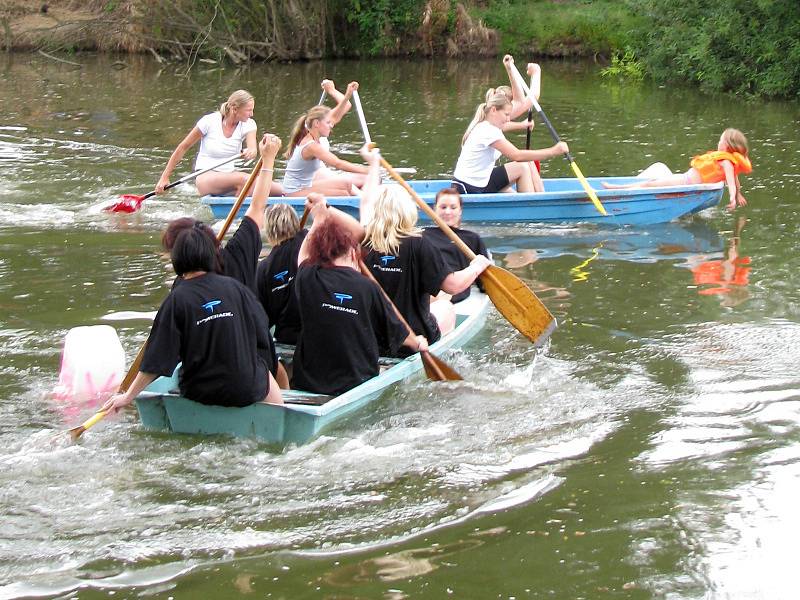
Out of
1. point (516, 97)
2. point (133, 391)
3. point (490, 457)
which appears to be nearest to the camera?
point (133, 391)

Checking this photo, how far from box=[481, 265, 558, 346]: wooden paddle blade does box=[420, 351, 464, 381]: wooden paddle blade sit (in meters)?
0.87

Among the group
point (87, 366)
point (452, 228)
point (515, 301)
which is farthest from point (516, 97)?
point (87, 366)

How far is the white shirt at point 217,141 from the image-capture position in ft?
36.5

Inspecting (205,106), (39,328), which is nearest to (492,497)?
(39,328)

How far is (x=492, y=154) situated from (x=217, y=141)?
2.72m

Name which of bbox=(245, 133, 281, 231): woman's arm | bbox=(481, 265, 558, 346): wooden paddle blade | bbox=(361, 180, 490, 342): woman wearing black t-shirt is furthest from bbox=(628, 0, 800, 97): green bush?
bbox=(245, 133, 281, 231): woman's arm

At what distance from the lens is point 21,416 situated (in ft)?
21.1

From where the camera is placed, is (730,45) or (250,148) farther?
(730,45)

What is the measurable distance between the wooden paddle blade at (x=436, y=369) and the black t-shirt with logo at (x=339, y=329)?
1.16ft

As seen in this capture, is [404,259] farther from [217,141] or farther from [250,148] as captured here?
[217,141]

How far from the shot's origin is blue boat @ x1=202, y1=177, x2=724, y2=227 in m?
10.8

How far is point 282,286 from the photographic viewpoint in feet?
22.8

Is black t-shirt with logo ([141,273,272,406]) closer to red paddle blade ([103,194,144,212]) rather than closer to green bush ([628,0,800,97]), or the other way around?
red paddle blade ([103,194,144,212])

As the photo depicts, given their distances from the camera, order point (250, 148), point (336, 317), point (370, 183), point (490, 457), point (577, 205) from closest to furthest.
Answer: point (490, 457)
point (336, 317)
point (370, 183)
point (250, 148)
point (577, 205)
